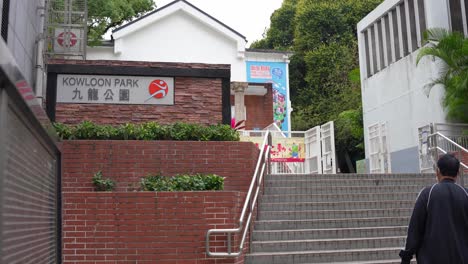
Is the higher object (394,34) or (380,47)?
(394,34)

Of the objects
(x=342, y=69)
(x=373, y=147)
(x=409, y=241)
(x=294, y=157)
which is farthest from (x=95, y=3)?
(x=409, y=241)

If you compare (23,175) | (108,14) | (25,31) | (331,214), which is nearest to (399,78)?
(331,214)

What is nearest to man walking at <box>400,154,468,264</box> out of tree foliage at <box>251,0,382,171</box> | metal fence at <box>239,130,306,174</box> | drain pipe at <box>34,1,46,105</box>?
drain pipe at <box>34,1,46,105</box>

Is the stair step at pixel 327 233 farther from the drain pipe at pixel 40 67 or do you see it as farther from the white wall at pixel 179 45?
the white wall at pixel 179 45

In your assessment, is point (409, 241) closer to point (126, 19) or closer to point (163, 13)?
point (163, 13)

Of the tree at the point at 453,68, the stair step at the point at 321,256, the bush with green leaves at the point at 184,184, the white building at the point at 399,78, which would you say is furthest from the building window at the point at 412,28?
the bush with green leaves at the point at 184,184

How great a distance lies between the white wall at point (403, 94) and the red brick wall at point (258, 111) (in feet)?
Answer: 19.7

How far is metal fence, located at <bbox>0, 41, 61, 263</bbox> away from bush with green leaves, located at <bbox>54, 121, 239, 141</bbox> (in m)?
5.58

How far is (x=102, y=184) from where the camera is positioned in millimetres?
7930

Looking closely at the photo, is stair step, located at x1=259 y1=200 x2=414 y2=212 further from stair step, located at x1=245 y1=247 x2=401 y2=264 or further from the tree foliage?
the tree foliage

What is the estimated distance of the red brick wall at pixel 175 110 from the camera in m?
9.77

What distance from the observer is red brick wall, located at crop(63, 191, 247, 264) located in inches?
271

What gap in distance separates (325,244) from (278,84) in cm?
1636

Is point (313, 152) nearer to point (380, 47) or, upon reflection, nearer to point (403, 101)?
point (403, 101)
